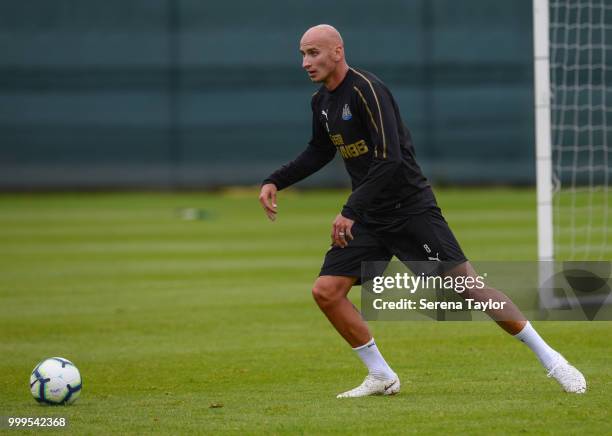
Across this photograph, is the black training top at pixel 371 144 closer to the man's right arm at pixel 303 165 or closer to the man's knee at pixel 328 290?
the man's right arm at pixel 303 165

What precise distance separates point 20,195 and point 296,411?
36.6m

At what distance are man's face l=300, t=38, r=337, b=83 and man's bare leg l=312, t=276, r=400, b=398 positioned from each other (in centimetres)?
132

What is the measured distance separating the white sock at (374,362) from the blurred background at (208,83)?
115 feet

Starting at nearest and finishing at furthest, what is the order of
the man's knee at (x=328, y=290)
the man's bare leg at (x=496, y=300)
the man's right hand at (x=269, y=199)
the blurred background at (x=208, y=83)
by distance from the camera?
the man's bare leg at (x=496, y=300), the man's knee at (x=328, y=290), the man's right hand at (x=269, y=199), the blurred background at (x=208, y=83)

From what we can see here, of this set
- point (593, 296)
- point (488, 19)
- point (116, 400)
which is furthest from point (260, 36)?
point (116, 400)

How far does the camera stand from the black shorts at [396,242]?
8133 mm

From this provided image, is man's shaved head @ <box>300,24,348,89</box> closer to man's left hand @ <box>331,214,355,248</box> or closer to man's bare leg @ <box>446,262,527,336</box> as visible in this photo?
man's left hand @ <box>331,214,355,248</box>

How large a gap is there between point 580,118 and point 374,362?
82.6ft

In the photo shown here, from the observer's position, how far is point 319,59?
800cm

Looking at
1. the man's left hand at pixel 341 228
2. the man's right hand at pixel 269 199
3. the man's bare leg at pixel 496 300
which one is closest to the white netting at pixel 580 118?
the man's right hand at pixel 269 199

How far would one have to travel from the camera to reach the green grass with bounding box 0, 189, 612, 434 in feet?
24.1

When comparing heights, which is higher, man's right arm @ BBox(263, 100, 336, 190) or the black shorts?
man's right arm @ BBox(263, 100, 336, 190)
